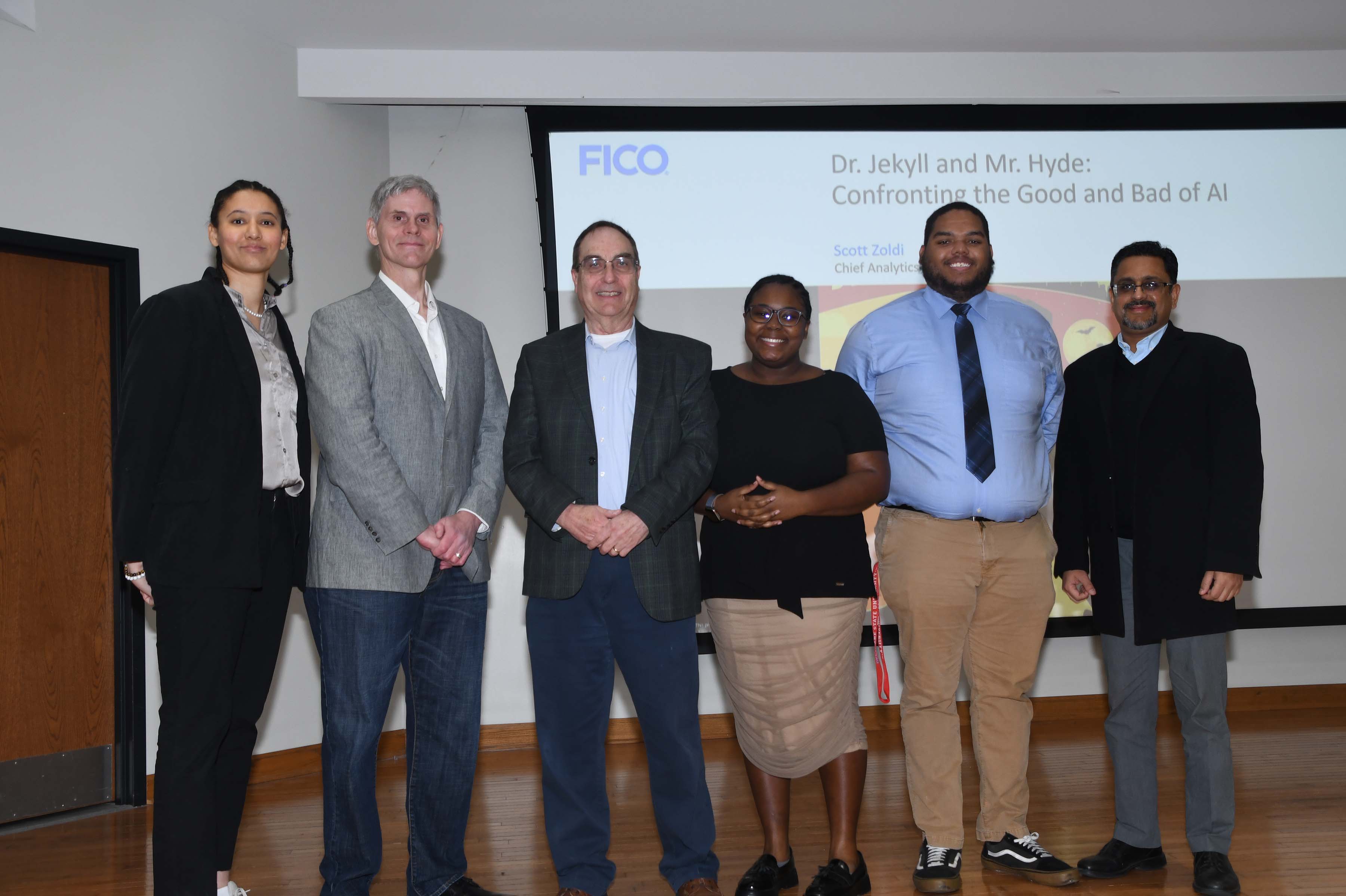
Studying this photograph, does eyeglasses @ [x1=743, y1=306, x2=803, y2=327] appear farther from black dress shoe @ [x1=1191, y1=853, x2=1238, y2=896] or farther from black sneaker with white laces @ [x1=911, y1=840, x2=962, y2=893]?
black dress shoe @ [x1=1191, y1=853, x2=1238, y2=896]

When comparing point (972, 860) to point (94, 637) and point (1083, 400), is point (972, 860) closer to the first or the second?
point (1083, 400)

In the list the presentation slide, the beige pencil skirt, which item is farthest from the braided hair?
the presentation slide

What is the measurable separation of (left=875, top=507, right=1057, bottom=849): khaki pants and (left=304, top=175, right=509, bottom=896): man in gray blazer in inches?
47.2

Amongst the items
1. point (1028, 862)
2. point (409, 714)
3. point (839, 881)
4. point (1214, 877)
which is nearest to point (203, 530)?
point (409, 714)

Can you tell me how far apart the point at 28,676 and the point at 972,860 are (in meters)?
3.42

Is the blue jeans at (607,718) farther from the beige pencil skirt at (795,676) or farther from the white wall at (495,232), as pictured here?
the white wall at (495,232)

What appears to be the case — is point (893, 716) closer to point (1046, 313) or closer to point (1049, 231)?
point (1046, 313)

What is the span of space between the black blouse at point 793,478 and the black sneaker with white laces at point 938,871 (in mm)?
738

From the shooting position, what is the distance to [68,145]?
3.74 m

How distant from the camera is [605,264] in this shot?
262 centimetres

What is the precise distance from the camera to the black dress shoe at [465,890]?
105 inches

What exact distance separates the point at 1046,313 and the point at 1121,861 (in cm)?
277

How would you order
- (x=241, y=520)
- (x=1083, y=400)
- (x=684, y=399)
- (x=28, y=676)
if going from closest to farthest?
(x=241, y=520), (x=684, y=399), (x=1083, y=400), (x=28, y=676)

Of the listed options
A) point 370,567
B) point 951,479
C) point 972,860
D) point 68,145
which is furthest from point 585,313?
point 68,145
